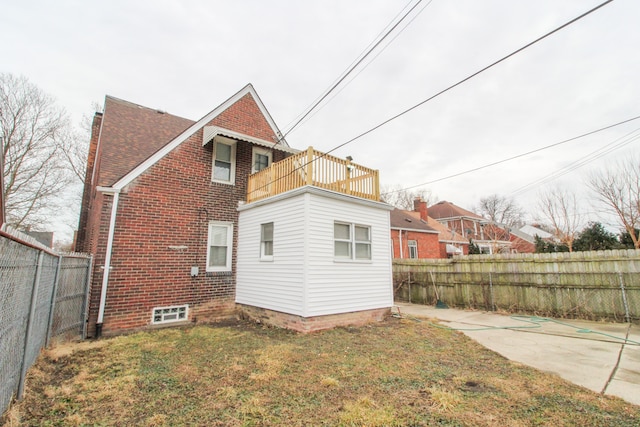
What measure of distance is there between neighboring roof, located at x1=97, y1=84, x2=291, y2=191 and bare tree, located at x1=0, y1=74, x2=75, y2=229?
11701 mm

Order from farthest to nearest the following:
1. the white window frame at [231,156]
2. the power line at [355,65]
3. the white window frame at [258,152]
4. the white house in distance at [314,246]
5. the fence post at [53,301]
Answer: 1. the white window frame at [258,152]
2. the white window frame at [231,156]
3. the white house in distance at [314,246]
4. the power line at [355,65]
5. the fence post at [53,301]

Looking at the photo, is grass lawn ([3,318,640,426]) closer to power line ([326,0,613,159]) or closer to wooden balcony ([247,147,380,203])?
wooden balcony ([247,147,380,203])

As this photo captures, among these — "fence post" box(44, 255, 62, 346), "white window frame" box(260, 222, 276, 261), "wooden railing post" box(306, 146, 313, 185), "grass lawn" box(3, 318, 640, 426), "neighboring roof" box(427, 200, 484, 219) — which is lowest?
"grass lawn" box(3, 318, 640, 426)

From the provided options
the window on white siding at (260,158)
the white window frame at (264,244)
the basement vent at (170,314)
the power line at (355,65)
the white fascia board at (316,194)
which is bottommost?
the basement vent at (170,314)

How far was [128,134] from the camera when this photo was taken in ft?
32.8

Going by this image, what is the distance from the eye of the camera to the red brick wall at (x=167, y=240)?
7.51 meters

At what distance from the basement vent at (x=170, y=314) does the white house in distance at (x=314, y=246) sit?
1597 mm

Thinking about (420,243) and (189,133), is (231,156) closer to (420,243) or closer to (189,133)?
(189,133)

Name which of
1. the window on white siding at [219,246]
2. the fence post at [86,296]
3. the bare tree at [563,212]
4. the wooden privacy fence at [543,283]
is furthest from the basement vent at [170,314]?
the bare tree at [563,212]

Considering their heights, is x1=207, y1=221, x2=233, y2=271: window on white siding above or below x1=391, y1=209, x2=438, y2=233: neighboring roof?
below

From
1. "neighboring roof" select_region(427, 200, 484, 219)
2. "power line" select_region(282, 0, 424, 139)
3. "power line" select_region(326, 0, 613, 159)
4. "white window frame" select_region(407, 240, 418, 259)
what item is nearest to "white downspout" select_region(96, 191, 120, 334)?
"power line" select_region(282, 0, 424, 139)

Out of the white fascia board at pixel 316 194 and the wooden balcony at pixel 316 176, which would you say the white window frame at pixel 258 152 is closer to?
the wooden balcony at pixel 316 176

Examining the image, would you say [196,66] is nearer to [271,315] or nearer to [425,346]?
[271,315]

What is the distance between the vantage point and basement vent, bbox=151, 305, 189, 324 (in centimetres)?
796
